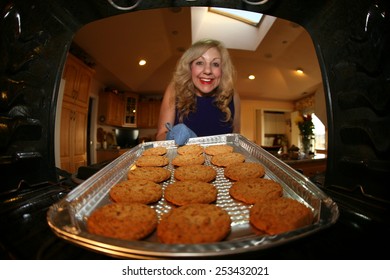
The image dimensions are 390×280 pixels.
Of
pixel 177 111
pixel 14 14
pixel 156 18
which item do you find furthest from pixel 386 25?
pixel 156 18

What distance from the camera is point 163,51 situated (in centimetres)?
450

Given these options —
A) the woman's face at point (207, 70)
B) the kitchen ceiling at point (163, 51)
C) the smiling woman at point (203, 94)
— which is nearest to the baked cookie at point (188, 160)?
the smiling woman at point (203, 94)

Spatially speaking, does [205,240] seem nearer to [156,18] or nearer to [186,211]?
[186,211]

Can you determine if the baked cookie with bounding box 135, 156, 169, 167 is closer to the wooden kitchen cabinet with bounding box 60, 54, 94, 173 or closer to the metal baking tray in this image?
the metal baking tray

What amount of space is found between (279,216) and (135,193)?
0.41 metres

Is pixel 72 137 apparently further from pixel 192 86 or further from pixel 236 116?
pixel 236 116

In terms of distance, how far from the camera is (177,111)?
1.64 m

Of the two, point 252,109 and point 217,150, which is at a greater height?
point 252,109

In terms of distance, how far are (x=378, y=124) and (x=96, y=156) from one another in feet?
17.3

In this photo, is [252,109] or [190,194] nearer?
[190,194]

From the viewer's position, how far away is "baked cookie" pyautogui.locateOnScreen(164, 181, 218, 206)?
24.1 inches

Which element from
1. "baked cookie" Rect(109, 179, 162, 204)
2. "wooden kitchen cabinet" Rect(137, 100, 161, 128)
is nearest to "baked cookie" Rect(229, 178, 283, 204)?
"baked cookie" Rect(109, 179, 162, 204)

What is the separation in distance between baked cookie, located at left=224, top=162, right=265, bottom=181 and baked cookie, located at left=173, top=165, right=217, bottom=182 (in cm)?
7

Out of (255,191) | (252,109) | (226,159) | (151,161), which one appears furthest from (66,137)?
(252,109)
